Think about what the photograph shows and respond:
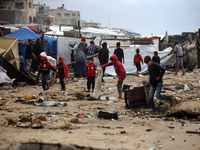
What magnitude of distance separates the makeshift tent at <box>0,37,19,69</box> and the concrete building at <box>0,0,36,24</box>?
37.3 meters

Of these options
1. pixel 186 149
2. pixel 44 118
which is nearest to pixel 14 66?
pixel 44 118

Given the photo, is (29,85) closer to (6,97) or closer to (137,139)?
(6,97)

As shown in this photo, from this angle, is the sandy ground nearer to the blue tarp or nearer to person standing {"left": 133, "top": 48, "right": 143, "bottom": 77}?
person standing {"left": 133, "top": 48, "right": 143, "bottom": 77}

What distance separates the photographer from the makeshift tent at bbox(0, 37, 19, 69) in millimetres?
12771

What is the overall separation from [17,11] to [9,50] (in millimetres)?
39843

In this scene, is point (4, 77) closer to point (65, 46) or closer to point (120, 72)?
point (120, 72)

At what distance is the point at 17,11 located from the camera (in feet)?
166

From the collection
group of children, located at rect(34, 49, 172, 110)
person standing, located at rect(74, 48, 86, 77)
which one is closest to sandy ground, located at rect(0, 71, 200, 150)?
group of children, located at rect(34, 49, 172, 110)

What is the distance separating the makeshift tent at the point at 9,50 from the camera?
12.8 metres

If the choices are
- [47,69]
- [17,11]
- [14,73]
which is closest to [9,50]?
[14,73]

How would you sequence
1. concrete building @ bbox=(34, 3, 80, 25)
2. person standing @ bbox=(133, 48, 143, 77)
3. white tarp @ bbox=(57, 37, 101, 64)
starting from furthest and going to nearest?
1. concrete building @ bbox=(34, 3, 80, 25)
2. white tarp @ bbox=(57, 37, 101, 64)
3. person standing @ bbox=(133, 48, 143, 77)

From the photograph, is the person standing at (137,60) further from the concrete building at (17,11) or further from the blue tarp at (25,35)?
the concrete building at (17,11)

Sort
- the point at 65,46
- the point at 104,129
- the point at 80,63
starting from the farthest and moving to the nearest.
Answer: the point at 65,46 < the point at 80,63 < the point at 104,129

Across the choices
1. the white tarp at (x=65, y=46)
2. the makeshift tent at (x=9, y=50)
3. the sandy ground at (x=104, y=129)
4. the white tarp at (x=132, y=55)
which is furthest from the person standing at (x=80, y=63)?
the sandy ground at (x=104, y=129)
